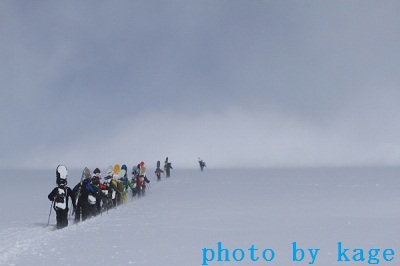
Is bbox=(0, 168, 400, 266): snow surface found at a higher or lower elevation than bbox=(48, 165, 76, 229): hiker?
lower

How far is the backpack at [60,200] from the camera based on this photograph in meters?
13.9

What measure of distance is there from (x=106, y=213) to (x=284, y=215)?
21.8ft

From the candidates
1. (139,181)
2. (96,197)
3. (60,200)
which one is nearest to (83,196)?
(96,197)

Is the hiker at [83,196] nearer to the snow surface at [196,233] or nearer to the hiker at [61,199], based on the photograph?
the snow surface at [196,233]

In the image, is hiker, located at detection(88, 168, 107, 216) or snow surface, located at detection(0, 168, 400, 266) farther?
hiker, located at detection(88, 168, 107, 216)

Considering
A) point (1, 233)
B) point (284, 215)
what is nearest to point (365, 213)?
point (284, 215)

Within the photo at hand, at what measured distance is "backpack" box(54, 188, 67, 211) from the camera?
13938 mm

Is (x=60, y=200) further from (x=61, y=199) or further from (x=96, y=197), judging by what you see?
(x=96, y=197)

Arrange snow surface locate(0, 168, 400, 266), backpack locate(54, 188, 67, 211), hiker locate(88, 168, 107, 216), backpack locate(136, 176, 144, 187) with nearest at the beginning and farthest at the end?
1. snow surface locate(0, 168, 400, 266)
2. backpack locate(54, 188, 67, 211)
3. hiker locate(88, 168, 107, 216)
4. backpack locate(136, 176, 144, 187)

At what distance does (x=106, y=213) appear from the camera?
1730cm

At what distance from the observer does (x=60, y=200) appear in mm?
13969

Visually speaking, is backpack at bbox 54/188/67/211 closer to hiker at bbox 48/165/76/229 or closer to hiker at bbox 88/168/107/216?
hiker at bbox 48/165/76/229

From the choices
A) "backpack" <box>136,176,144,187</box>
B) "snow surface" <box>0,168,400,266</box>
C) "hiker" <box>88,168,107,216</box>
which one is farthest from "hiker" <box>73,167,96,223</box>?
"backpack" <box>136,176,144,187</box>

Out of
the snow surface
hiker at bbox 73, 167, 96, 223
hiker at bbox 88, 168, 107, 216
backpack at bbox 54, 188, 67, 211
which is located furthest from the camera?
hiker at bbox 88, 168, 107, 216
